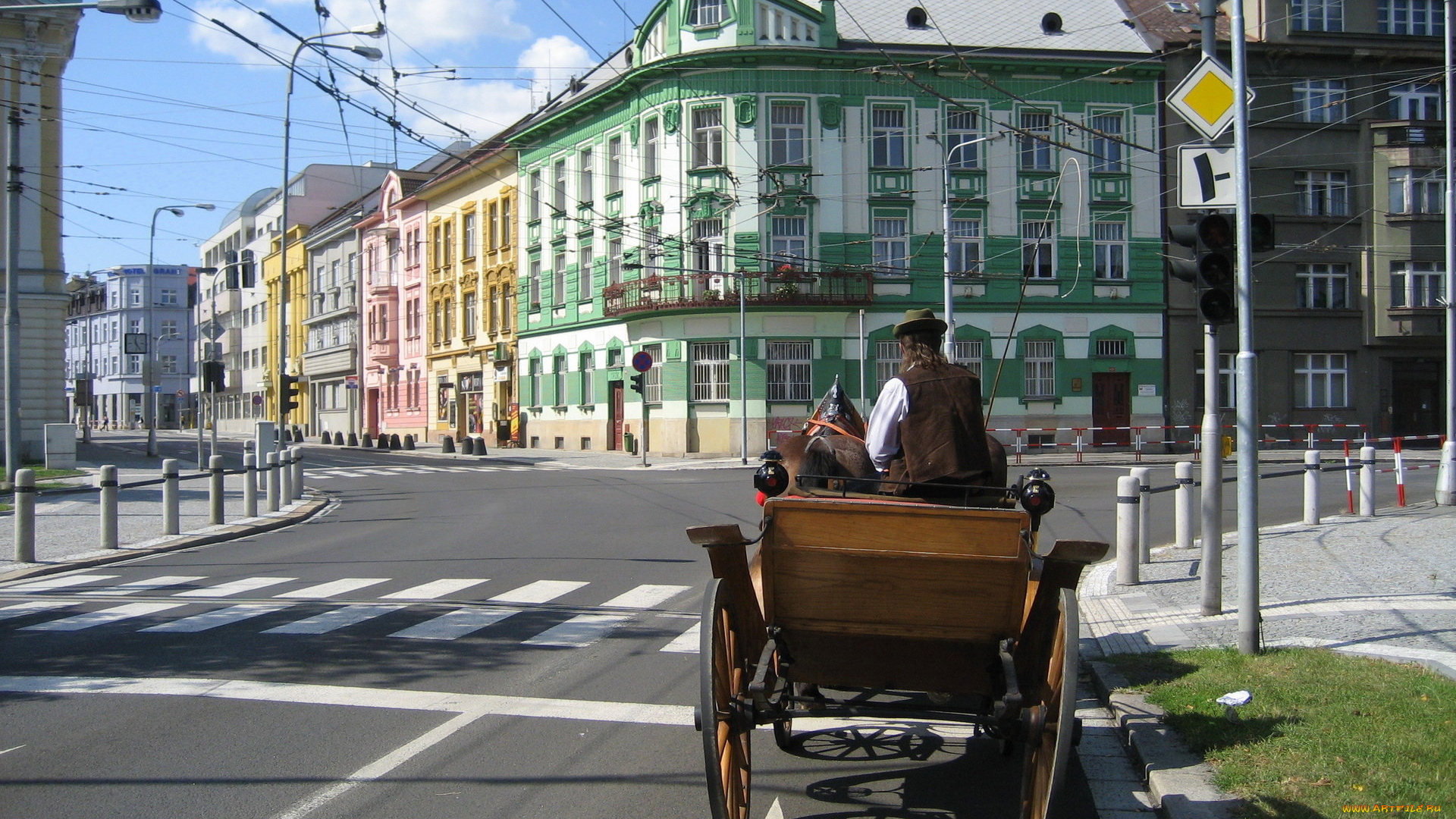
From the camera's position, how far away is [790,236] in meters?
37.5

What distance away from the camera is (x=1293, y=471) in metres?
14.2

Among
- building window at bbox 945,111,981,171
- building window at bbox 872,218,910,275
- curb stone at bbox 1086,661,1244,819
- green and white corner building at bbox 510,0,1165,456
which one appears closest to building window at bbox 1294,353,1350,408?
green and white corner building at bbox 510,0,1165,456

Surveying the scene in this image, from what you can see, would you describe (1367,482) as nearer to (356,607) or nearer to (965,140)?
(356,607)

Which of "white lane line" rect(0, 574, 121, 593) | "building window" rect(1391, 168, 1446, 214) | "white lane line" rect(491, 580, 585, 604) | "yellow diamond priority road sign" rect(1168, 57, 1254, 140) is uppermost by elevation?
"building window" rect(1391, 168, 1446, 214)

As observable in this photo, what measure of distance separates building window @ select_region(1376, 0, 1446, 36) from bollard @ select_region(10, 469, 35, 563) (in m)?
40.2

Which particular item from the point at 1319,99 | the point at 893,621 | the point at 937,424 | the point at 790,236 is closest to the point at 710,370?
the point at 790,236

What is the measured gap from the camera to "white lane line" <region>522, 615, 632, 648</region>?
848 centimetres

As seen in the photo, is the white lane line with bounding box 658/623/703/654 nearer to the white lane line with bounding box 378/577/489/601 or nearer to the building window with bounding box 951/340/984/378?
the white lane line with bounding box 378/577/489/601

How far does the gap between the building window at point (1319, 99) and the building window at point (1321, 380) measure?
24.8 ft

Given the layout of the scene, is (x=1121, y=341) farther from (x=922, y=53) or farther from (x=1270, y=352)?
(x=922, y=53)

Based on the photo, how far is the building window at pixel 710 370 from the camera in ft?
123

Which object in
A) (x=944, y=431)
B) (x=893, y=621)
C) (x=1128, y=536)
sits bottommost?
(x=1128, y=536)

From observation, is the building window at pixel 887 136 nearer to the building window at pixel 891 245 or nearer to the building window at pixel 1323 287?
the building window at pixel 891 245

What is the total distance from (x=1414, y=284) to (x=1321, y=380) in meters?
4.07
